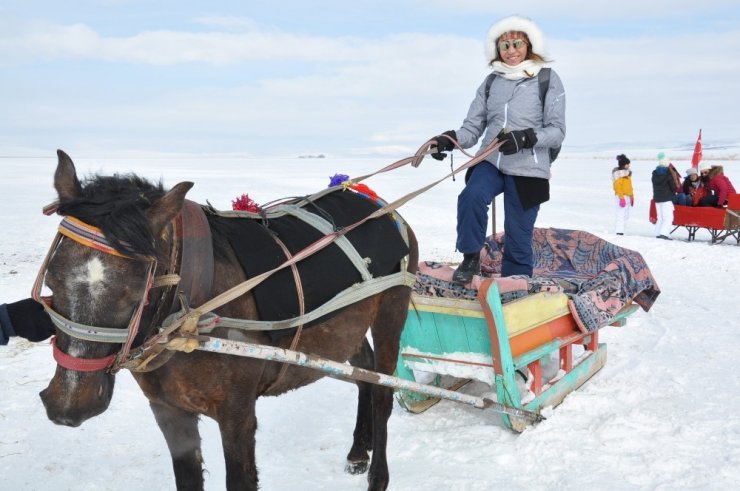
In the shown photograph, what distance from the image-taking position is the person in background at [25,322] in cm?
273

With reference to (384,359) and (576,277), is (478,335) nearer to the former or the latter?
(384,359)

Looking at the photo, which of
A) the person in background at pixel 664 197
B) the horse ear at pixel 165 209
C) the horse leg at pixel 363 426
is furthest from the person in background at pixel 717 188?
the horse ear at pixel 165 209

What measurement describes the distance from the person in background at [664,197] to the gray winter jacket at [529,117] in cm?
1107

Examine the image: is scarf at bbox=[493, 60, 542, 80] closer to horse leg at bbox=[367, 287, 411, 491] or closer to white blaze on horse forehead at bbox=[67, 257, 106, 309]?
horse leg at bbox=[367, 287, 411, 491]

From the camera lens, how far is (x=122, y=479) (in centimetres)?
366

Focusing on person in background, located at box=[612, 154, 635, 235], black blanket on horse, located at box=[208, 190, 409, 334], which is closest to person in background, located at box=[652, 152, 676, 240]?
person in background, located at box=[612, 154, 635, 235]

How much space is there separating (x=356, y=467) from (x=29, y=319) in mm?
2205

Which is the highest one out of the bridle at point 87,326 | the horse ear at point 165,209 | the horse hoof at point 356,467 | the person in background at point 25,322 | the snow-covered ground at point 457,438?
the horse ear at point 165,209

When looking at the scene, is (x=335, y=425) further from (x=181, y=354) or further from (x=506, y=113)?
(x=506, y=113)

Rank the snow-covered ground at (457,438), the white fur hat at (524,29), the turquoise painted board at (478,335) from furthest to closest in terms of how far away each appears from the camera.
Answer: the white fur hat at (524,29) < the turquoise painted board at (478,335) < the snow-covered ground at (457,438)

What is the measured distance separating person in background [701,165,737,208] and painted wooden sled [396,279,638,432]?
10787 millimetres

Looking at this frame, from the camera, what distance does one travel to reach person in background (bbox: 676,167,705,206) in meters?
13.8

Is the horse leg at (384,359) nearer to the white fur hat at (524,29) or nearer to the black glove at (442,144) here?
the black glove at (442,144)

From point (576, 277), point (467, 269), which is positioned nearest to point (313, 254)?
point (467, 269)
